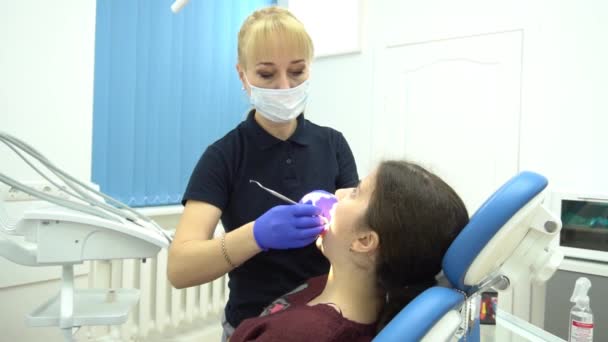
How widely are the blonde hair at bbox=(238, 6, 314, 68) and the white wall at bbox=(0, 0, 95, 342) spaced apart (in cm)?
116

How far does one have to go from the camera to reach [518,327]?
138 cm

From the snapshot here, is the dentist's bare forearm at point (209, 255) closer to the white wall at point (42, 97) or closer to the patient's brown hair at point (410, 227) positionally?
the patient's brown hair at point (410, 227)

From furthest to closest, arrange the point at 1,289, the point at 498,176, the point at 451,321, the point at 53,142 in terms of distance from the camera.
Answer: the point at 498,176 < the point at 53,142 < the point at 1,289 < the point at 451,321

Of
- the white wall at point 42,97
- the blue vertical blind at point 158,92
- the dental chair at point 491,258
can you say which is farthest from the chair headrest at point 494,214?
the blue vertical blind at point 158,92

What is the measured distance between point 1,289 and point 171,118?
1.28 metres

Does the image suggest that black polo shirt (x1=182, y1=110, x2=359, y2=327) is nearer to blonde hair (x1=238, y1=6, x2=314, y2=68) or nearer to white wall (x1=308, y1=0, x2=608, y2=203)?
blonde hair (x1=238, y1=6, x2=314, y2=68)

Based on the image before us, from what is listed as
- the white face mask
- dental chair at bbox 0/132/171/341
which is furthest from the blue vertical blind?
the white face mask

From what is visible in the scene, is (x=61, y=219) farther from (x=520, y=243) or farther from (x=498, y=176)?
(x=498, y=176)

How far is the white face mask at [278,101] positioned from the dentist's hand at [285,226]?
1.09ft

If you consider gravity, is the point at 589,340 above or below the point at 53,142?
below

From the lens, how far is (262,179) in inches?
43.2

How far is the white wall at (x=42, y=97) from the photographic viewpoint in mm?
1702

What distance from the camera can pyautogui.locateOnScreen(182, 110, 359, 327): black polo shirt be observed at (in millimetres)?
1053

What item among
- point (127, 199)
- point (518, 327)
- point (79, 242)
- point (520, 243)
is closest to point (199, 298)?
point (127, 199)
